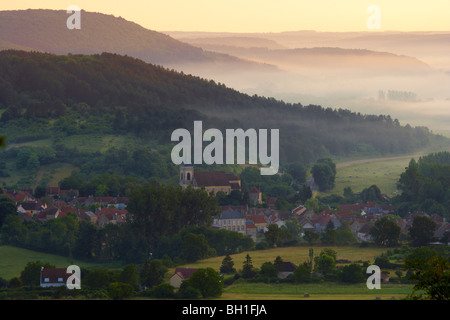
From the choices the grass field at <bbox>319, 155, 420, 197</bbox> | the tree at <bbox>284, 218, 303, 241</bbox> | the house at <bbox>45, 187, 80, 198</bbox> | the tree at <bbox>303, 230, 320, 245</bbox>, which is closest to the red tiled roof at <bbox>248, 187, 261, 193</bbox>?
the grass field at <bbox>319, 155, 420, 197</bbox>

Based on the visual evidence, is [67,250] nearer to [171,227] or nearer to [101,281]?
Answer: [171,227]

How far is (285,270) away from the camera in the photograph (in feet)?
169

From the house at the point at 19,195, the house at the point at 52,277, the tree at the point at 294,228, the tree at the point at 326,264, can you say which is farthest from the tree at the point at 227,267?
the house at the point at 19,195

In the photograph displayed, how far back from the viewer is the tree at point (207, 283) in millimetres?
44969

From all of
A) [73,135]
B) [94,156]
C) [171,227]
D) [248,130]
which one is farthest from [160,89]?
[171,227]

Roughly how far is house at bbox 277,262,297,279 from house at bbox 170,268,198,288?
5.11 metres

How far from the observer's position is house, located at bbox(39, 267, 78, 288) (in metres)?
49.0

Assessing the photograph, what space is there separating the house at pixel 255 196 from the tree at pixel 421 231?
25.7m

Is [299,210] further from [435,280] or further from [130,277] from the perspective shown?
[435,280]

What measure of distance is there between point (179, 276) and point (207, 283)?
368 centimetres

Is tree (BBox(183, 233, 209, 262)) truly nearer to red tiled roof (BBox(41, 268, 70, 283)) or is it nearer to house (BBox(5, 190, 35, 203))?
red tiled roof (BBox(41, 268, 70, 283))

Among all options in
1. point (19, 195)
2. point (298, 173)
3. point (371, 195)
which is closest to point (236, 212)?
point (19, 195)

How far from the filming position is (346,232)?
2544 inches
